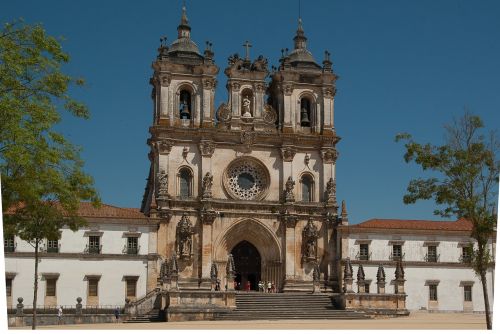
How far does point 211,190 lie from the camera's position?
47.5 metres

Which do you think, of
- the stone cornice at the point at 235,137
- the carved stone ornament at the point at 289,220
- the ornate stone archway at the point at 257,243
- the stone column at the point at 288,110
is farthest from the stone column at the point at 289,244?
the stone column at the point at 288,110

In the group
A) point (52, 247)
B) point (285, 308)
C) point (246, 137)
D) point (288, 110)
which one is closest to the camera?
point (285, 308)

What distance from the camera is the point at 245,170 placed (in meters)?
49.2

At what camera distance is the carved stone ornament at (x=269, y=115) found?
49.6 metres

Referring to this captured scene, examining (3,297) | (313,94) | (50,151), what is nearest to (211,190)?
(313,94)

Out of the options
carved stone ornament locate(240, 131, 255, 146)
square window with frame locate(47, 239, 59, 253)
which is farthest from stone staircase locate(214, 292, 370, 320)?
square window with frame locate(47, 239, 59, 253)

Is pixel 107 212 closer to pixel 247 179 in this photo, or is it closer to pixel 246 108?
pixel 247 179

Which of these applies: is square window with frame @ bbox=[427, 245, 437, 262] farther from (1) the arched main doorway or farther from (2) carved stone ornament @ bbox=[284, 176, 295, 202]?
(1) the arched main doorway

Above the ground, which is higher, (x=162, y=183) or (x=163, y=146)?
(x=163, y=146)

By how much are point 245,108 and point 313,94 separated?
4.18m

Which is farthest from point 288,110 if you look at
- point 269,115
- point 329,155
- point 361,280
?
point 361,280

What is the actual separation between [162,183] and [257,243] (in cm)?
663

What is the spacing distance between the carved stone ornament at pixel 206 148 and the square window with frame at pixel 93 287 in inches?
366

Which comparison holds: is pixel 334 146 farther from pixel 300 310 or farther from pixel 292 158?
pixel 300 310
